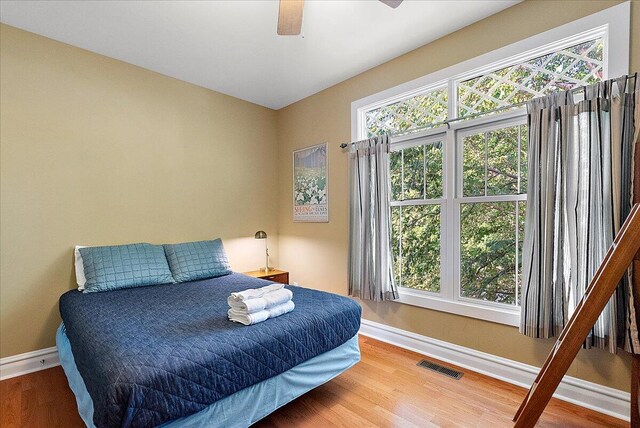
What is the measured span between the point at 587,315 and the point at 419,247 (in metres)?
1.75

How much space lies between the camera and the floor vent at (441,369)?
239 centimetres

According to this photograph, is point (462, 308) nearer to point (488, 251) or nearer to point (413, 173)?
point (488, 251)

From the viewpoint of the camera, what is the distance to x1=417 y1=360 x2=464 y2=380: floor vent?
2.39 meters

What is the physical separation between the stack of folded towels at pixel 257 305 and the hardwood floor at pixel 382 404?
64 cm

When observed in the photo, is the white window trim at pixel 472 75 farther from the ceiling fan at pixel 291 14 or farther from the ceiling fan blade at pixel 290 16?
the ceiling fan blade at pixel 290 16

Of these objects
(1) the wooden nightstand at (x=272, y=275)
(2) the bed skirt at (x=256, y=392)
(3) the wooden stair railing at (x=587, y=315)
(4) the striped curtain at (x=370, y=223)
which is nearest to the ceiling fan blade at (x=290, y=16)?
(4) the striped curtain at (x=370, y=223)

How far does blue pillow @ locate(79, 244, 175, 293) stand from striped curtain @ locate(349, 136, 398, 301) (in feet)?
5.90

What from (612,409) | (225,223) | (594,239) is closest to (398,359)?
(612,409)

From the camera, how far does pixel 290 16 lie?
72.0 inches

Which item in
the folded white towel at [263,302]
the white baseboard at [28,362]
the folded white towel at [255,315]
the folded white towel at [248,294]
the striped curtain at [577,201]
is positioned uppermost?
the striped curtain at [577,201]

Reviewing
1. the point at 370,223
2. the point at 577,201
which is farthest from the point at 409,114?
the point at 577,201

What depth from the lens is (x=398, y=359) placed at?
268 centimetres

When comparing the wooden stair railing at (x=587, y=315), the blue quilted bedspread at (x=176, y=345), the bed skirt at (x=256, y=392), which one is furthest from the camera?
the bed skirt at (x=256, y=392)

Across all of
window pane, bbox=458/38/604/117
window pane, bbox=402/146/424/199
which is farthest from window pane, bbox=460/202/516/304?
window pane, bbox=458/38/604/117
